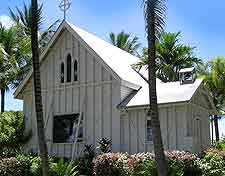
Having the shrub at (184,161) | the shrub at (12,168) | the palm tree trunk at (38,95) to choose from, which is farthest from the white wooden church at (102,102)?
the palm tree trunk at (38,95)

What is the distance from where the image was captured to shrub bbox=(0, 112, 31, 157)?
2636 cm

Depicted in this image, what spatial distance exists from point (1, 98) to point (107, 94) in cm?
1317

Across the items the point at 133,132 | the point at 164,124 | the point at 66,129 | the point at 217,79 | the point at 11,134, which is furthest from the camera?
the point at 217,79

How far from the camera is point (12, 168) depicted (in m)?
23.5

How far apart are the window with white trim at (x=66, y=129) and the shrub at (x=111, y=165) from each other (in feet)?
12.9

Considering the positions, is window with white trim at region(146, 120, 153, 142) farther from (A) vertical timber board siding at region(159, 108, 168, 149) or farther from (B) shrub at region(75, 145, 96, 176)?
(B) shrub at region(75, 145, 96, 176)

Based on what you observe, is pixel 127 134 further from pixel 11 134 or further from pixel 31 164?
pixel 11 134

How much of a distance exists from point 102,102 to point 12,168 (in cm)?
556

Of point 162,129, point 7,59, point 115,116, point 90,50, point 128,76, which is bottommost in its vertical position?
point 162,129

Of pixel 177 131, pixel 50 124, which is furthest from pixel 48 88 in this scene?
pixel 177 131

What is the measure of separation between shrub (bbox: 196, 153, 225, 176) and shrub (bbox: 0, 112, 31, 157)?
1057 cm

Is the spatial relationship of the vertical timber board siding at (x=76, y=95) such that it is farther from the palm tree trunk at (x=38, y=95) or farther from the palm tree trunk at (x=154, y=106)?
the palm tree trunk at (x=154, y=106)

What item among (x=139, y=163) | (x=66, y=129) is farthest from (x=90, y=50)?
(x=139, y=163)

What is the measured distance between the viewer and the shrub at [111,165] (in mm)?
21234
